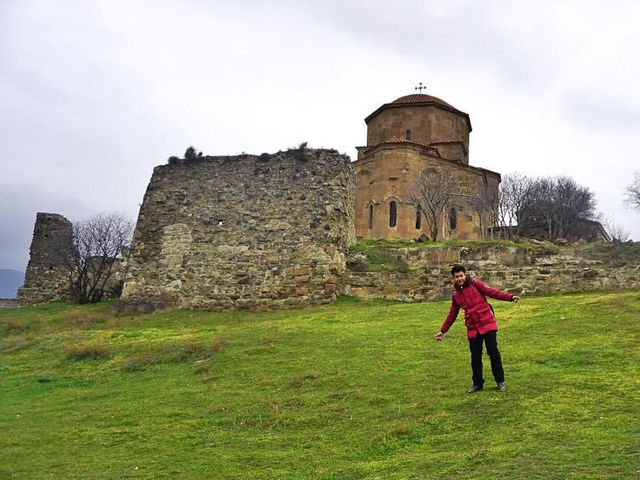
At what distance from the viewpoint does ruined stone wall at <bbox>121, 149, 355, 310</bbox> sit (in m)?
20.2

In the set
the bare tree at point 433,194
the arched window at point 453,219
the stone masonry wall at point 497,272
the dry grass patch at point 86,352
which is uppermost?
the bare tree at point 433,194

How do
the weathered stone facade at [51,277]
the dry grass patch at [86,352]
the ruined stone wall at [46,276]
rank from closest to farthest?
the dry grass patch at [86,352] < the weathered stone facade at [51,277] < the ruined stone wall at [46,276]

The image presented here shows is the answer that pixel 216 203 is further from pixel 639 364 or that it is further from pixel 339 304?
pixel 639 364

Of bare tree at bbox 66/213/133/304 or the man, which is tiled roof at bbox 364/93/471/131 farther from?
the man

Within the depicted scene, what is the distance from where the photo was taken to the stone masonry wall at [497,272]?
18.7m

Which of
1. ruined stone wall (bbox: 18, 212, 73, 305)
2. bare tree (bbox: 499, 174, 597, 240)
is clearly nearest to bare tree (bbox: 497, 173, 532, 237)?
bare tree (bbox: 499, 174, 597, 240)

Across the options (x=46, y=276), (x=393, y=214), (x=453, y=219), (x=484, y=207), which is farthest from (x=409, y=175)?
(x=46, y=276)

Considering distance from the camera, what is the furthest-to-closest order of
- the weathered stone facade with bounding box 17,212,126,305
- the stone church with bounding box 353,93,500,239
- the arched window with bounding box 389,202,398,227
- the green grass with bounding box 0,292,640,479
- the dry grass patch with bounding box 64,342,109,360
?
1. the arched window with bounding box 389,202,398,227
2. the stone church with bounding box 353,93,500,239
3. the weathered stone facade with bounding box 17,212,126,305
4. the dry grass patch with bounding box 64,342,109,360
5. the green grass with bounding box 0,292,640,479

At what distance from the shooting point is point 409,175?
1374 inches

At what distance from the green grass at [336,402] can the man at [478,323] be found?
0.33m

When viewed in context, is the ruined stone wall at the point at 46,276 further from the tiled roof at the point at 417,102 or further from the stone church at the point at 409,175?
the tiled roof at the point at 417,102

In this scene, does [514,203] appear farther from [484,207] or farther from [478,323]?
[478,323]

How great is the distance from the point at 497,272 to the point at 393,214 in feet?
52.7

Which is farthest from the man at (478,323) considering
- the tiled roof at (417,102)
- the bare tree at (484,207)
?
the tiled roof at (417,102)
